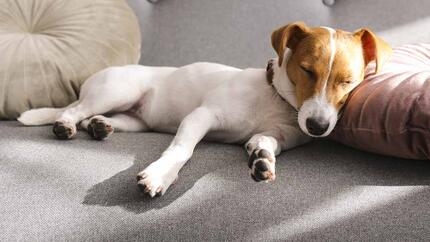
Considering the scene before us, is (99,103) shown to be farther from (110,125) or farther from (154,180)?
(154,180)

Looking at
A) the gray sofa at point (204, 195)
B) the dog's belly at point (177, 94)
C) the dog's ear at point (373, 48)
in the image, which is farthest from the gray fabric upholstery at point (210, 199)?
the dog's belly at point (177, 94)

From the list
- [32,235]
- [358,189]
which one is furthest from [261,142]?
[32,235]

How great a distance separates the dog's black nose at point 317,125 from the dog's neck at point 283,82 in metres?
0.13

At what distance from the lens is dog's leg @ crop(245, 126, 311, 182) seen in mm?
1152

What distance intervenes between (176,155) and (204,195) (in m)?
0.16

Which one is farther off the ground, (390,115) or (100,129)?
(390,115)

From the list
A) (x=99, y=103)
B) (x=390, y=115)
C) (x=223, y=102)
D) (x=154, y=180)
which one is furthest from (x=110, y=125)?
(x=390, y=115)

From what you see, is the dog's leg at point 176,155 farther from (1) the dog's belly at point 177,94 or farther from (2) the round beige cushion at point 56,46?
(2) the round beige cushion at point 56,46

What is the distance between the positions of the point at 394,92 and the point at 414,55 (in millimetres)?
399

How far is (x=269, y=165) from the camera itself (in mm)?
1163

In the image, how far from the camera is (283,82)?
1448 millimetres

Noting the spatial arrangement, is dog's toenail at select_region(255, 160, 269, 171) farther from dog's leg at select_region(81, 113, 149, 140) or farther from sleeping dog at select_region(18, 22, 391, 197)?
dog's leg at select_region(81, 113, 149, 140)

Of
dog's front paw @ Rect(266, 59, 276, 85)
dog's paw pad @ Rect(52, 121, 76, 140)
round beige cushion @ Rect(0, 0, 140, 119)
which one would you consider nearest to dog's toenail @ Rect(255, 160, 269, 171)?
dog's front paw @ Rect(266, 59, 276, 85)

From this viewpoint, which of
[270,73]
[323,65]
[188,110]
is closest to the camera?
[323,65]
